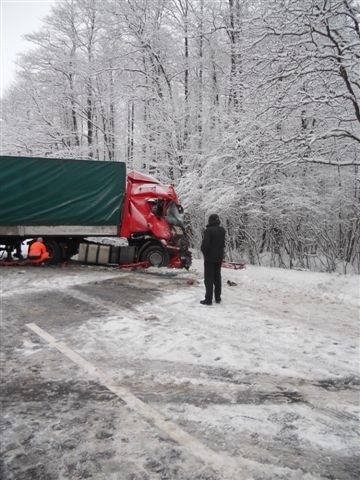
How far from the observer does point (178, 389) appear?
4223mm

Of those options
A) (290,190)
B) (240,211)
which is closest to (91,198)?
(240,211)

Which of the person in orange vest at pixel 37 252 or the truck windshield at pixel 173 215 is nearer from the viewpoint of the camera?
the person in orange vest at pixel 37 252

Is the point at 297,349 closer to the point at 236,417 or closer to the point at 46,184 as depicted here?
the point at 236,417

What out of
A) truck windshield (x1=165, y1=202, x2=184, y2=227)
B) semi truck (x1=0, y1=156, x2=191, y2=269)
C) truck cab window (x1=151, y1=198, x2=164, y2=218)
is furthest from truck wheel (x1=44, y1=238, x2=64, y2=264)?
truck windshield (x1=165, y1=202, x2=184, y2=227)

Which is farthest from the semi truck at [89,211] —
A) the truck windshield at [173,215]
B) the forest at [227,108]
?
the forest at [227,108]

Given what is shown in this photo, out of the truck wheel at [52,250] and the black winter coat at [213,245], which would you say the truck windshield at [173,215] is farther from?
the black winter coat at [213,245]

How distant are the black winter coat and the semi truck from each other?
4904 mm

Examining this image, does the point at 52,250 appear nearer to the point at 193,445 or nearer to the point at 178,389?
the point at 178,389

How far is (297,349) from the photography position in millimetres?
5457

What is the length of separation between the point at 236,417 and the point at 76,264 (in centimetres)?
1066

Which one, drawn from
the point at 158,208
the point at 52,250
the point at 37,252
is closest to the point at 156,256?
the point at 158,208

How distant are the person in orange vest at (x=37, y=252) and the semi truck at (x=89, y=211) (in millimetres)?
234

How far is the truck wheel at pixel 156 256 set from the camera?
1289 cm

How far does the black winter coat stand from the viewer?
7.88m
